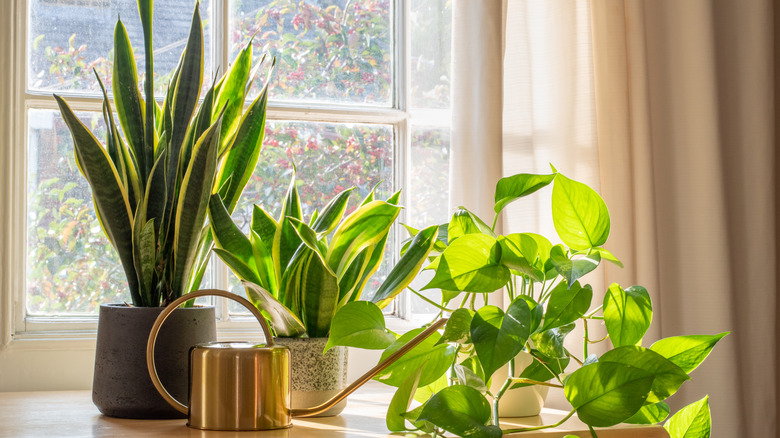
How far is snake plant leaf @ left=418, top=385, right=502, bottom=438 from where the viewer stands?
2.10 feet

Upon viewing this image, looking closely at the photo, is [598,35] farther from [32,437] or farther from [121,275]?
[32,437]

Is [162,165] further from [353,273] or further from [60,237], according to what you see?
[60,237]

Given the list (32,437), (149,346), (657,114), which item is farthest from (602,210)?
(657,114)

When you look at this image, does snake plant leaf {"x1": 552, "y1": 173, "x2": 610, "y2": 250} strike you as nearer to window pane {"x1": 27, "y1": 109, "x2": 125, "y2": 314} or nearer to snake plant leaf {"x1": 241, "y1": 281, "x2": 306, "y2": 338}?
snake plant leaf {"x1": 241, "y1": 281, "x2": 306, "y2": 338}

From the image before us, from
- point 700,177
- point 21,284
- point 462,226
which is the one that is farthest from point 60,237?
point 700,177

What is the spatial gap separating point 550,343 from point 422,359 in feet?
0.51

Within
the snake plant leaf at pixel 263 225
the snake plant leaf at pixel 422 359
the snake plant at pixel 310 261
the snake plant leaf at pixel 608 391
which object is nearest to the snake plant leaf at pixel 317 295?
the snake plant at pixel 310 261

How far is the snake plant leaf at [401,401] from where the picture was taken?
2.51 ft

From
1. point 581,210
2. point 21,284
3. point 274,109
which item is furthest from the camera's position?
point 274,109

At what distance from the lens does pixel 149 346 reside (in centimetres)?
90

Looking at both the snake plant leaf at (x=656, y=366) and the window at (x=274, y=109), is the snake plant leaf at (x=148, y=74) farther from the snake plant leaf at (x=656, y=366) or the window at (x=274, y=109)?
the snake plant leaf at (x=656, y=366)

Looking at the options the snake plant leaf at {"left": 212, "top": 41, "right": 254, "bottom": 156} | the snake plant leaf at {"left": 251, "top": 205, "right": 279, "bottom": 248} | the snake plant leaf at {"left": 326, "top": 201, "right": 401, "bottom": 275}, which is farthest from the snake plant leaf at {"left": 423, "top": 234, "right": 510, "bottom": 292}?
the snake plant leaf at {"left": 212, "top": 41, "right": 254, "bottom": 156}

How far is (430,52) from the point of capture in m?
1.58

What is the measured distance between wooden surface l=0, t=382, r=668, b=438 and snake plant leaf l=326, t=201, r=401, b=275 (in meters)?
0.21
